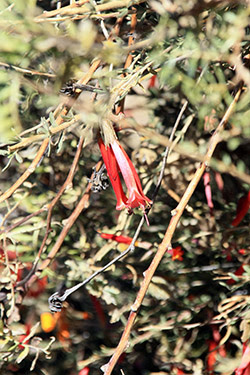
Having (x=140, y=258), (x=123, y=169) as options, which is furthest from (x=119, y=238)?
(x=123, y=169)

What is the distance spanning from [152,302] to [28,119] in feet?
1.33

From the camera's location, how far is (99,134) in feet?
2.42

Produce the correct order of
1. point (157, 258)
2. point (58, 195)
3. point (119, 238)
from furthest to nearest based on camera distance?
point (119, 238), point (58, 195), point (157, 258)

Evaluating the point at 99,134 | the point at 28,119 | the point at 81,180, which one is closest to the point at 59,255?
the point at 81,180

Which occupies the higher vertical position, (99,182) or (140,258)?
(99,182)

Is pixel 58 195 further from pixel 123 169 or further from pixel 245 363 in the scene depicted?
pixel 245 363

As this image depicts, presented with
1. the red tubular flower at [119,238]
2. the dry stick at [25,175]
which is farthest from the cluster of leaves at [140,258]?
the dry stick at [25,175]

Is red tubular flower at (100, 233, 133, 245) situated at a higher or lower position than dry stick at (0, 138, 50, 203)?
lower

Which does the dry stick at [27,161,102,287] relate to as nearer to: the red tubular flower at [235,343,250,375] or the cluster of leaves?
the cluster of leaves

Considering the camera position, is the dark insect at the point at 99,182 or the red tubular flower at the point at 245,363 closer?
the dark insect at the point at 99,182

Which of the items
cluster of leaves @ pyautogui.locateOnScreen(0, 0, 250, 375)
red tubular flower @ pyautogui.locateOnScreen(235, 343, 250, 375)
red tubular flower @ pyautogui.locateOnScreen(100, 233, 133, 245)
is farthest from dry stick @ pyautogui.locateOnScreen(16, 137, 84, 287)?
red tubular flower @ pyautogui.locateOnScreen(235, 343, 250, 375)

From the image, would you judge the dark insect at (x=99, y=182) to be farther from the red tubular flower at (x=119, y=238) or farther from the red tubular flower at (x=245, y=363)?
the red tubular flower at (x=245, y=363)

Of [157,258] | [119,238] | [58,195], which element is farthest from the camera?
[119,238]

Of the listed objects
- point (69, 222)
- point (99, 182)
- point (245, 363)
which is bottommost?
point (245, 363)
